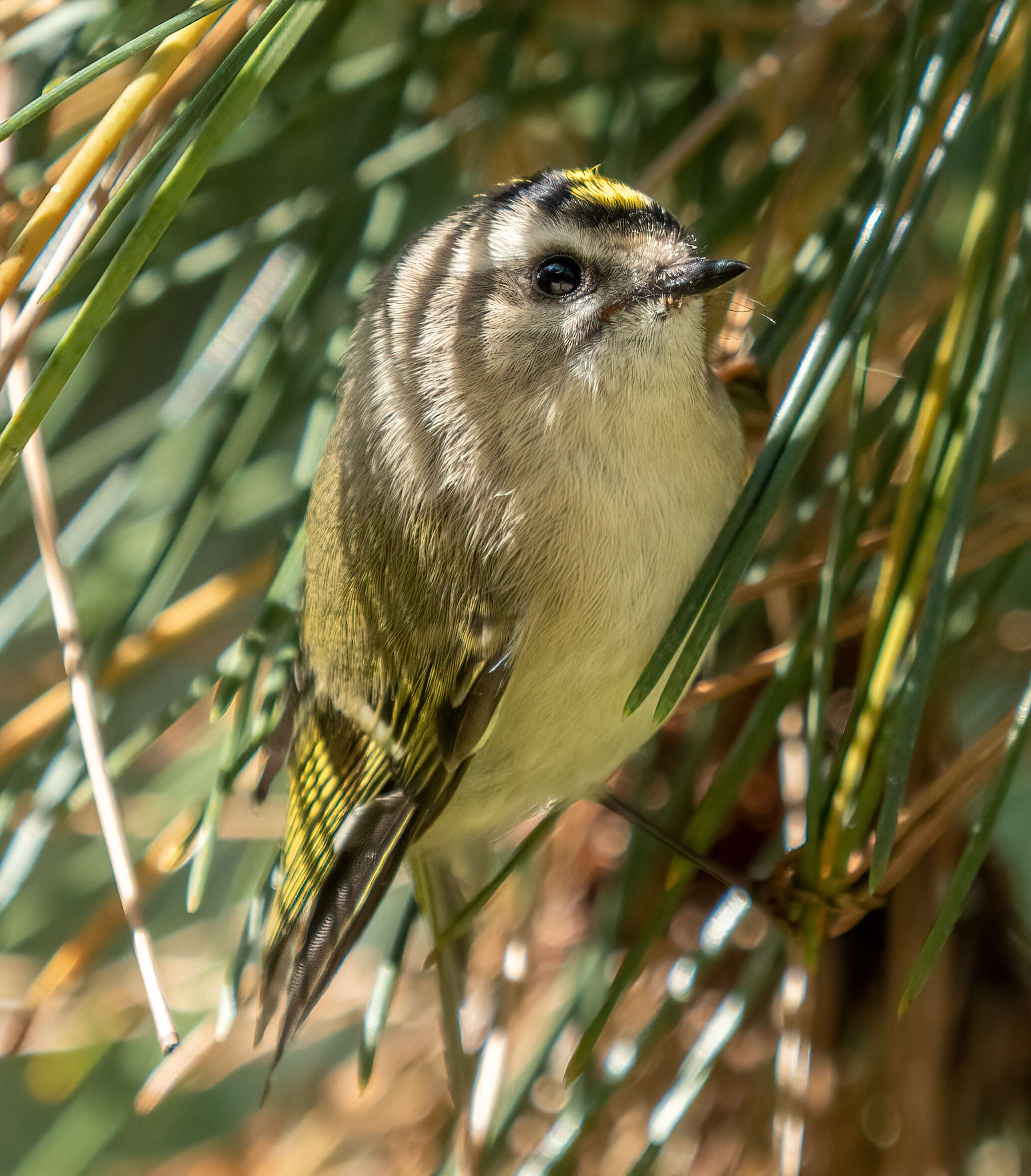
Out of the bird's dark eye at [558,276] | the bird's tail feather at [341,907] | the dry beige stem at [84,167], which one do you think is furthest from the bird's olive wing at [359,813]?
the dry beige stem at [84,167]

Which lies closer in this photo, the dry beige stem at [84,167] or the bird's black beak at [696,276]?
the dry beige stem at [84,167]

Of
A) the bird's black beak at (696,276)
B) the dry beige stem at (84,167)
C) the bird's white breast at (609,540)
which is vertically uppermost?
the dry beige stem at (84,167)

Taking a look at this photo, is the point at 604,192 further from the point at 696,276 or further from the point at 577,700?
the point at 577,700

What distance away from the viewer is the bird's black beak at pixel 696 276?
77 cm

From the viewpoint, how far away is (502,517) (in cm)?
84

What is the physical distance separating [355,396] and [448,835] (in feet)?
1.10

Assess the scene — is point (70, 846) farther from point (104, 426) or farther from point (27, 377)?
point (27, 377)

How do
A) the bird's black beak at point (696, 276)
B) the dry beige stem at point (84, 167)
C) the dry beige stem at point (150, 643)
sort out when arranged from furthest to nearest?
the dry beige stem at point (150, 643) → the bird's black beak at point (696, 276) → the dry beige stem at point (84, 167)

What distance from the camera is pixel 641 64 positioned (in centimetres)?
103

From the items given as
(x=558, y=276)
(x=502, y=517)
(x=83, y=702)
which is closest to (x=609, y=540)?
(x=502, y=517)

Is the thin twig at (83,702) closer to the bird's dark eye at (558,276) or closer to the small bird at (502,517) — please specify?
the small bird at (502,517)

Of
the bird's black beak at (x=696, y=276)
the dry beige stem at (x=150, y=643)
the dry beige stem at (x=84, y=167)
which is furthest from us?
the dry beige stem at (x=150, y=643)

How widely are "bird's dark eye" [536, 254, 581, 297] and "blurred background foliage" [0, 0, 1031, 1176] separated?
4.5 inches

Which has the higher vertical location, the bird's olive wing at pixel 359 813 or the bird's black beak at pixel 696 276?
the bird's black beak at pixel 696 276
